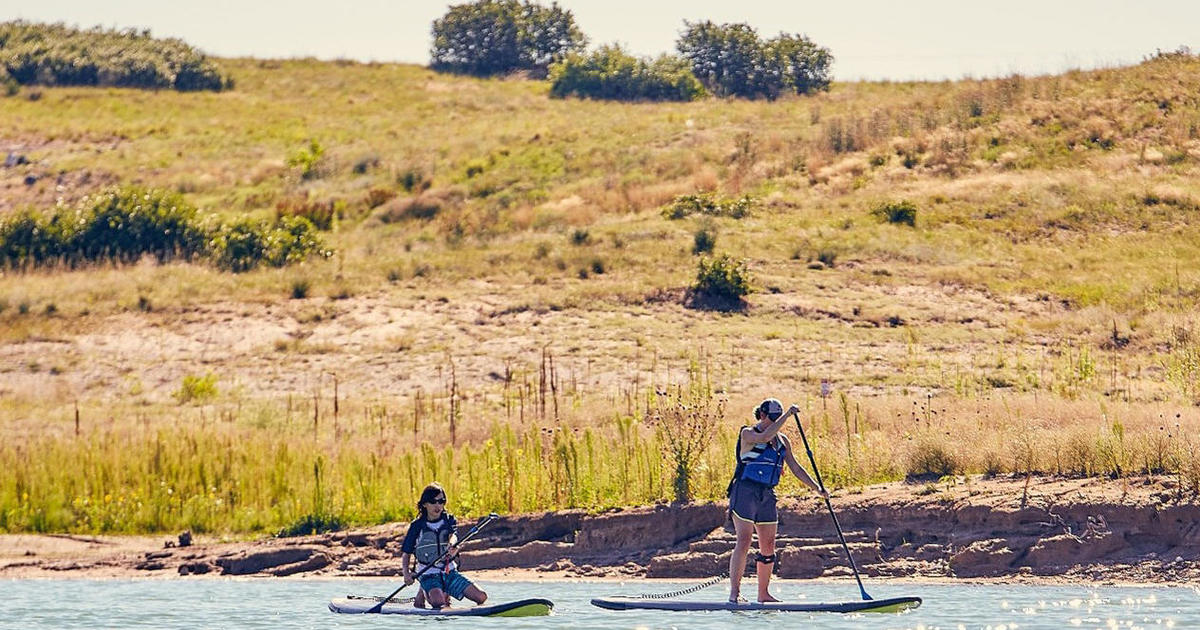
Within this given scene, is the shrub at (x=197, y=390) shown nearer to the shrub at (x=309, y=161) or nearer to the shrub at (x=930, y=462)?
the shrub at (x=930, y=462)

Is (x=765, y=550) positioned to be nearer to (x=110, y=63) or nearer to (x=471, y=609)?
(x=471, y=609)

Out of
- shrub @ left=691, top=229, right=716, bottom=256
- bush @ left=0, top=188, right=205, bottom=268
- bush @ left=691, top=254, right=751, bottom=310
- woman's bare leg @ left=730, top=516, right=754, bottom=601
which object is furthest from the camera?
bush @ left=0, top=188, right=205, bottom=268

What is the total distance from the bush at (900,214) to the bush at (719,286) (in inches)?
319

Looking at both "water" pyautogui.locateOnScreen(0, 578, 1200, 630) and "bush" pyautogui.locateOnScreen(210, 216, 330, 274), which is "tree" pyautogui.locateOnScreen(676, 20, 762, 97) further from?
"water" pyautogui.locateOnScreen(0, 578, 1200, 630)

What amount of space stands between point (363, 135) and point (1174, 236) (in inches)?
1543

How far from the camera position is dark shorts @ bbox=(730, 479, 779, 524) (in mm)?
14602

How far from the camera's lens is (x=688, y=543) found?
61.3ft

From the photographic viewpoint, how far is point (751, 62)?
283 feet

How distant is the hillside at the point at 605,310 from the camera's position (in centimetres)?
2167

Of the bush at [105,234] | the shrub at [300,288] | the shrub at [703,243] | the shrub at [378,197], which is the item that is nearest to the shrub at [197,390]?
the shrub at [300,288]

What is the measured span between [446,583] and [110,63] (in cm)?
8354

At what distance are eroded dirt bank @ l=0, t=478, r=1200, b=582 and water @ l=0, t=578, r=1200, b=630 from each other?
528 mm

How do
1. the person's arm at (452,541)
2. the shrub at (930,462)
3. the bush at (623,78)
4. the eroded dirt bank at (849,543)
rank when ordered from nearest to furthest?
the person's arm at (452,541)
the eroded dirt bank at (849,543)
the shrub at (930,462)
the bush at (623,78)

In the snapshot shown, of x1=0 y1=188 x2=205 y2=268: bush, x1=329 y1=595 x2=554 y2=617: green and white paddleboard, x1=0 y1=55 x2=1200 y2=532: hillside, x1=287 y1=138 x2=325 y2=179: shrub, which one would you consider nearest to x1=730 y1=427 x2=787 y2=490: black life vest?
x1=329 y1=595 x2=554 y2=617: green and white paddleboard
